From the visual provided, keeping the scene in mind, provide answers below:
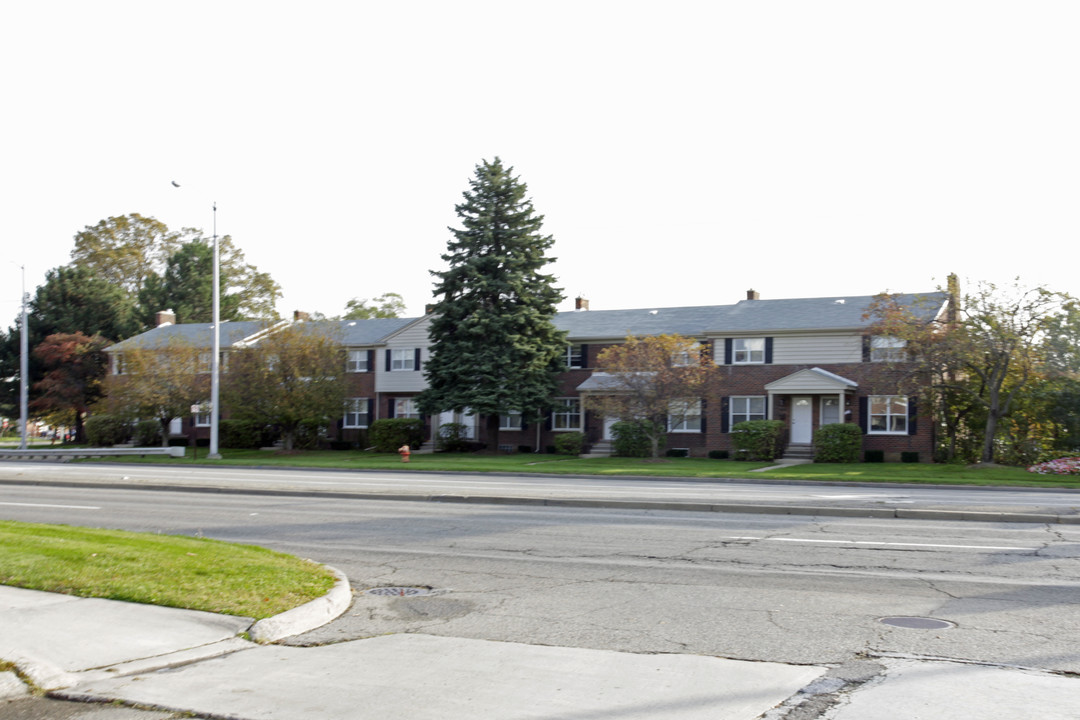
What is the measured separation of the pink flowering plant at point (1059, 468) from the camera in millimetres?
29266

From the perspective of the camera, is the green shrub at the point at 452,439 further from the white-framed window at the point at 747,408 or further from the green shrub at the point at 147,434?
the green shrub at the point at 147,434

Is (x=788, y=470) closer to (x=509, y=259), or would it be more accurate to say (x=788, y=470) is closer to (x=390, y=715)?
(x=509, y=259)

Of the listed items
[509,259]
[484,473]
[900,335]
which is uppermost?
[509,259]

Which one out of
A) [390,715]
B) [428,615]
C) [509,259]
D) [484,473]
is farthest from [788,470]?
[390,715]

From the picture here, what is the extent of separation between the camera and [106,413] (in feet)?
177

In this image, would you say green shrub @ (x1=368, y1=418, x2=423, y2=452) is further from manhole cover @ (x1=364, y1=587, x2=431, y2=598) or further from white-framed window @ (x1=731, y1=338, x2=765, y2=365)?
manhole cover @ (x1=364, y1=587, x2=431, y2=598)

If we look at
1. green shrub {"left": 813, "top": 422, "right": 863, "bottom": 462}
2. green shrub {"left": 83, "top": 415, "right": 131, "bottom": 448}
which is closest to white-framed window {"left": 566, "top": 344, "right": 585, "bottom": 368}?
green shrub {"left": 813, "top": 422, "right": 863, "bottom": 462}

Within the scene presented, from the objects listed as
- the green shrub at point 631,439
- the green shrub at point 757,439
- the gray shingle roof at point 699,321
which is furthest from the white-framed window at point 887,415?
the green shrub at point 631,439

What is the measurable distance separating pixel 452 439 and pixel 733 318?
14411 mm

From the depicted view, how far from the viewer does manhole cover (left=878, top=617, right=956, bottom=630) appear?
25.5 ft

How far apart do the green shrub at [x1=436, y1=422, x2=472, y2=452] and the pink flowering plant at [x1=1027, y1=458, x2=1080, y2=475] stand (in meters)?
24.7

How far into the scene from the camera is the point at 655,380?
37.0 meters

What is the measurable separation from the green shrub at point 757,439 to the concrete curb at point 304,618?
30.2 m

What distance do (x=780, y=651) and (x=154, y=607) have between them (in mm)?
5315
